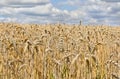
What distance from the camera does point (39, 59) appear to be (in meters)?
5.12

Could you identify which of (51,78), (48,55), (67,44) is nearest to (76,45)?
(67,44)

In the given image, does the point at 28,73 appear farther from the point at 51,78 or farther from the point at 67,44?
the point at 67,44

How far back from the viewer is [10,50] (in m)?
5.59

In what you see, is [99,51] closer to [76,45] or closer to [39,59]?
[76,45]

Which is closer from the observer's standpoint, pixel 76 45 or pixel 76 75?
pixel 76 75

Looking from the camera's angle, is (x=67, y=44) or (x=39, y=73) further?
(x=67, y=44)

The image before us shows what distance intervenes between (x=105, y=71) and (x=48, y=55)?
2.94 ft

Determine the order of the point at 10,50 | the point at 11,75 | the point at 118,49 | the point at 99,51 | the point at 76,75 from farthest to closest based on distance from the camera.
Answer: the point at 118,49 → the point at 99,51 → the point at 10,50 → the point at 11,75 → the point at 76,75

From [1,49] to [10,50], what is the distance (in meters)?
0.17

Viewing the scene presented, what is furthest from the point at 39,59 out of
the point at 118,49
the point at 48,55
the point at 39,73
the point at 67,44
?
the point at 118,49

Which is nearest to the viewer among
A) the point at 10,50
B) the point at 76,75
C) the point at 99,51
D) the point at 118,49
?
the point at 76,75

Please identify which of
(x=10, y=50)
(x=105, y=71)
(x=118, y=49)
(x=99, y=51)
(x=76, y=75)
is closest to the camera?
(x=76, y=75)

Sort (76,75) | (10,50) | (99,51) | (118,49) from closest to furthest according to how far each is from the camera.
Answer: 1. (76,75)
2. (10,50)
3. (99,51)
4. (118,49)

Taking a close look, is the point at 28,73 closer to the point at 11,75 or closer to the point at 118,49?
the point at 11,75
